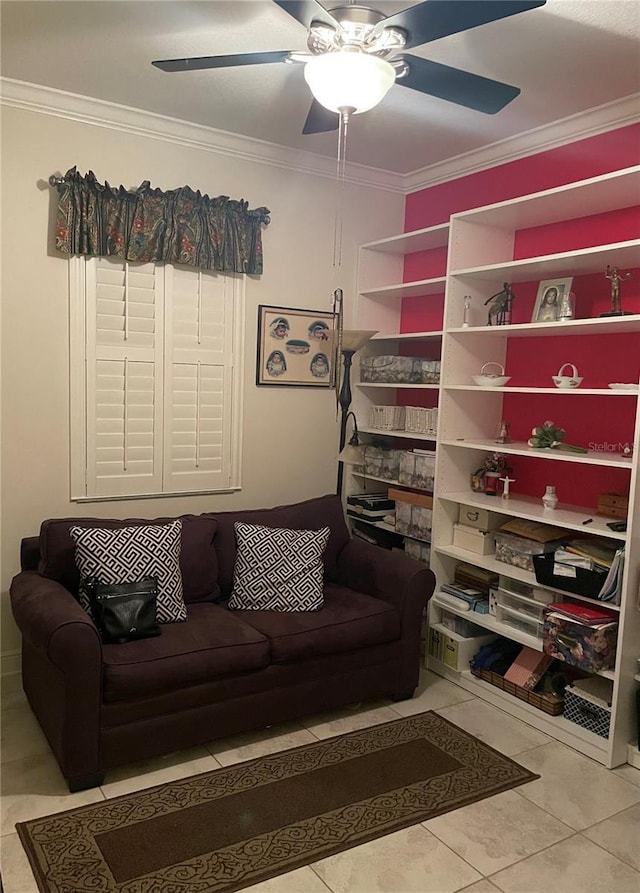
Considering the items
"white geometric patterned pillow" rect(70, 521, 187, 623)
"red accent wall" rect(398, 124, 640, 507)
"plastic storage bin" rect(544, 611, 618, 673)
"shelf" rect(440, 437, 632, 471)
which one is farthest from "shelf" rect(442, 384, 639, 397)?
"white geometric patterned pillow" rect(70, 521, 187, 623)

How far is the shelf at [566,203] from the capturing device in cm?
288

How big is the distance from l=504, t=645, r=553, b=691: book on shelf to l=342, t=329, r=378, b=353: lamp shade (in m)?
1.87

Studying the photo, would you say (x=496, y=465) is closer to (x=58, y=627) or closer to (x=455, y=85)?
(x=455, y=85)

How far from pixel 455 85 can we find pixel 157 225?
179 cm

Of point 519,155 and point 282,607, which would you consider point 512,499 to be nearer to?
point 282,607

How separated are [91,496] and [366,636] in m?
1.56

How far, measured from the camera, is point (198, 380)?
3.85 m

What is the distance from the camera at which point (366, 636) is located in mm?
3203

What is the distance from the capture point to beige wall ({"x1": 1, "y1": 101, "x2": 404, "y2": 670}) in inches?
131

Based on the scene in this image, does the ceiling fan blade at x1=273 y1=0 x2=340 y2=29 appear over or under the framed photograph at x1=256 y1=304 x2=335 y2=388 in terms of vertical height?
over

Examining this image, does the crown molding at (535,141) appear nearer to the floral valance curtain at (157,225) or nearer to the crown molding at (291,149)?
the crown molding at (291,149)

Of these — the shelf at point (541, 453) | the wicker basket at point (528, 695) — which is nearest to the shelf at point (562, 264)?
the shelf at point (541, 453)

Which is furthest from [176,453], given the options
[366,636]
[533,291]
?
[533,291]

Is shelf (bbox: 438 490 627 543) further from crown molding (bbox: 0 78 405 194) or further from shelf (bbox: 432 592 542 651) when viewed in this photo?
crown molding (bbox: 0 78 405 194)
